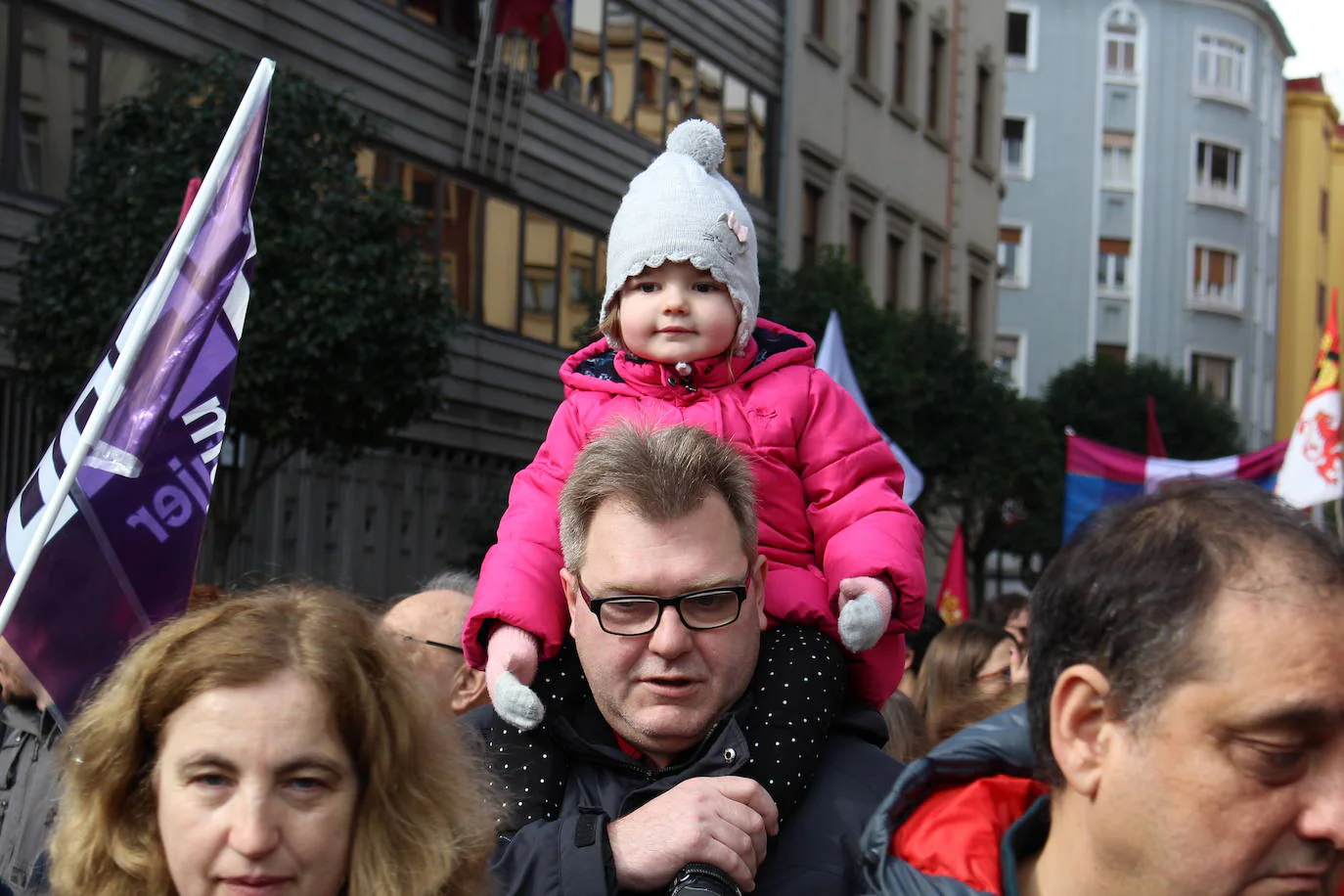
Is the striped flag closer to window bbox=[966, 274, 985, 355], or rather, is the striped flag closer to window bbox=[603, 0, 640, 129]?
window bbox=[603, 0, 640, 129]

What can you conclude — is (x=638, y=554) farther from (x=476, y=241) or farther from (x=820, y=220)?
(x=820, y=220)

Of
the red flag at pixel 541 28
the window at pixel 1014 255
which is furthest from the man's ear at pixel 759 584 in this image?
the window at pixel 1014 255

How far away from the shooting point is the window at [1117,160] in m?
59.8

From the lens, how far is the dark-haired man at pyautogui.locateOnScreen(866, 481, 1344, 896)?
2207 millimetres

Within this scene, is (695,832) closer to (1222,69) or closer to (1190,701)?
(1190,701)

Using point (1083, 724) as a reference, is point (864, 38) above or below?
above

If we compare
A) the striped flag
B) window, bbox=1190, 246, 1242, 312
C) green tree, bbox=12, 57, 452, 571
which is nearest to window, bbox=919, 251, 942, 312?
the striped flag

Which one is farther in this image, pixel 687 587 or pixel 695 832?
pixel 687 587

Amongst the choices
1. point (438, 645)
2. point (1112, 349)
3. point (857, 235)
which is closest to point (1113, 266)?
point (1112, 349)

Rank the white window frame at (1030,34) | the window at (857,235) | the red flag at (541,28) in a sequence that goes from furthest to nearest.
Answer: the white window frame at (1030,34) → the window at (857,235) → the red flag at (541,28)

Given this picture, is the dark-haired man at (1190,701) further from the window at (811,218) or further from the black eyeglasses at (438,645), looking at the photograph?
the window at (811,218)

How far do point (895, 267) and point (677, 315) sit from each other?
90.6ft

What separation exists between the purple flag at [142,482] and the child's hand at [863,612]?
1.80 metres

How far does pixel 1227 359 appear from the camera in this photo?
59.8 metres
